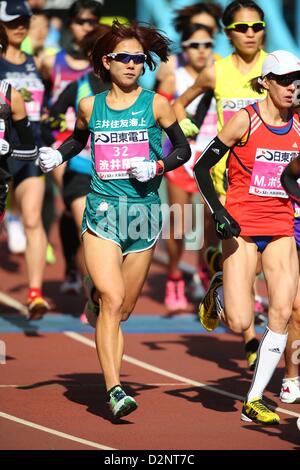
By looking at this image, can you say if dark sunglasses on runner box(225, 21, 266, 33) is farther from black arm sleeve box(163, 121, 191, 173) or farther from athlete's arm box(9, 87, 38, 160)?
black arm sleeve box(163, 121, 191, 173)

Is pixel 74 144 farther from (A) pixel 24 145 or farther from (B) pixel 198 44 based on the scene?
(B) pixel 198 44

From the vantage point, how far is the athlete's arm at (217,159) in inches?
332

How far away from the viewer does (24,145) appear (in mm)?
10281

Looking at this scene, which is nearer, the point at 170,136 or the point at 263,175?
the point at 263,175

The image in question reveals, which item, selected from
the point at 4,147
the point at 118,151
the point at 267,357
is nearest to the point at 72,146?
the point at 118,151

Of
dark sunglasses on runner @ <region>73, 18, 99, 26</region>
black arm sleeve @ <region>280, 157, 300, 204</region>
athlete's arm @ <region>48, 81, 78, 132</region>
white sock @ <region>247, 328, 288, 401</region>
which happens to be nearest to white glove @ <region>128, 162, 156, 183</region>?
black arm sleeve @ <region>280, 157, 300, 204</region>

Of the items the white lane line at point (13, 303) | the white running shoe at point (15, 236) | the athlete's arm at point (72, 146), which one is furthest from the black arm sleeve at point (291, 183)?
the white running shoe at point (15, 236)

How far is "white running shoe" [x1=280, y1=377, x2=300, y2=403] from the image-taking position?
30.0ft

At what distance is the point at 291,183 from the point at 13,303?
5521mm

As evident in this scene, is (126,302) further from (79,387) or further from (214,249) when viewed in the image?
(214,249)

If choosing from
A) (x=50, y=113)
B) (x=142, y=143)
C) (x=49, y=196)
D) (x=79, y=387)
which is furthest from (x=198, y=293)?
(x=142, y=143)

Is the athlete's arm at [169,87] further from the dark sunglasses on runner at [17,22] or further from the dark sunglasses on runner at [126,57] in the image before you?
the dark sunglasses on runner at [126,57]

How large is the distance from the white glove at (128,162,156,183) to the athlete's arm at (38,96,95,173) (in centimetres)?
57

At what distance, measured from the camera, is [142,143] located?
8781 mm
